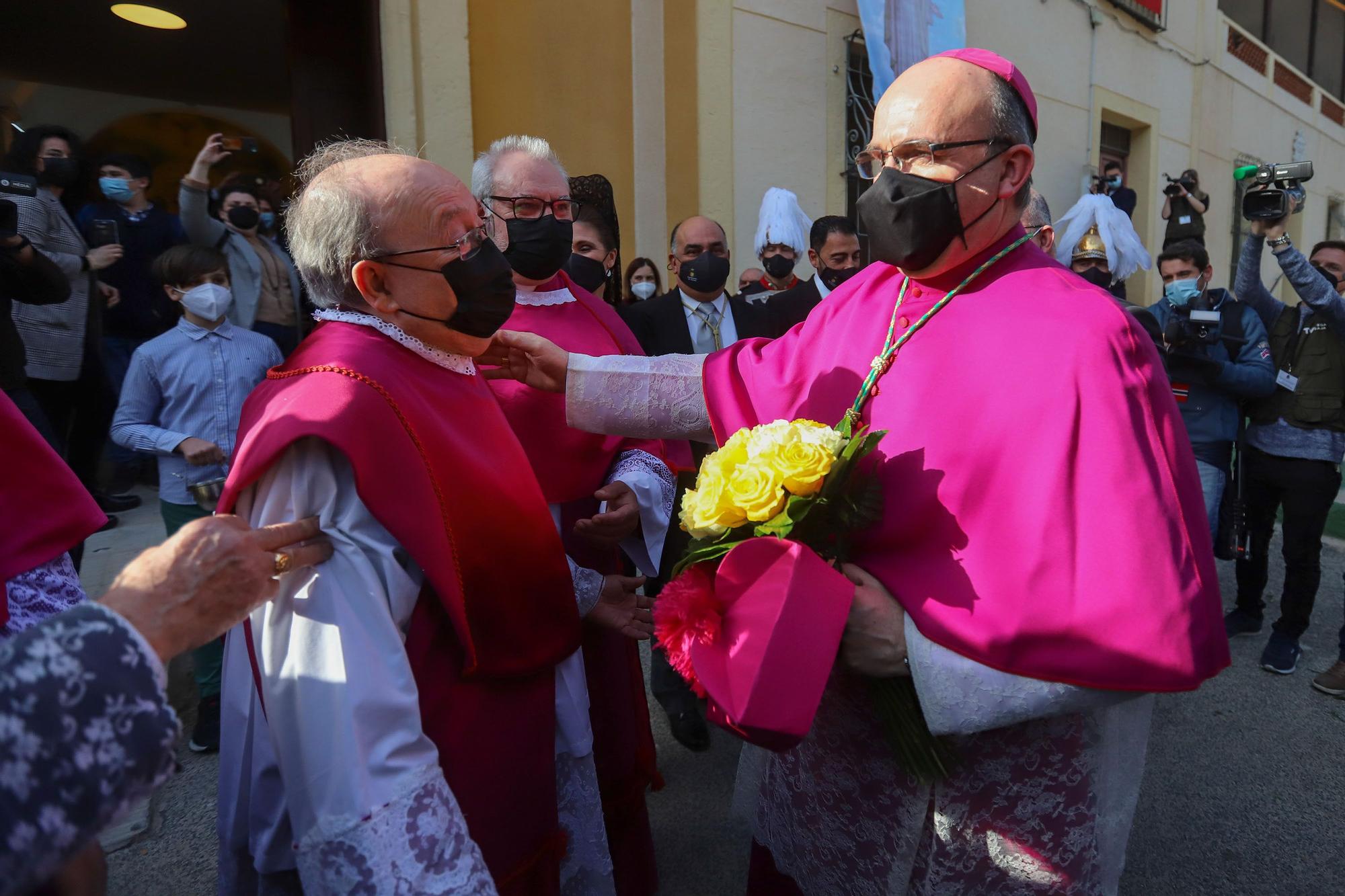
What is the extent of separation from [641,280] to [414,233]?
459 centimetres

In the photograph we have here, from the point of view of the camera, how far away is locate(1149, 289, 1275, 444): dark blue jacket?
4629mm

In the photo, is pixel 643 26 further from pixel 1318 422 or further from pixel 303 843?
pixel 303 843

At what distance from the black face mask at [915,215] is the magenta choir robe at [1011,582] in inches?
4.6

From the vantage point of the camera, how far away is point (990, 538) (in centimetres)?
149

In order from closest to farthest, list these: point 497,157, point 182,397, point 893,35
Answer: point 497,157
point 182,397
point 893,35

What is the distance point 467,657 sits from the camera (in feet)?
5.38

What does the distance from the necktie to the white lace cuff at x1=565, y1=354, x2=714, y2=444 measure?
2.44 meters

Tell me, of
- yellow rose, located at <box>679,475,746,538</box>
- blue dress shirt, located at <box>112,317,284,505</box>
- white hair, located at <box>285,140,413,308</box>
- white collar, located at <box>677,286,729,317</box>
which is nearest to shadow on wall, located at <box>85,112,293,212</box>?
blue dress shirt, located at <box>112,317,284,505</box>

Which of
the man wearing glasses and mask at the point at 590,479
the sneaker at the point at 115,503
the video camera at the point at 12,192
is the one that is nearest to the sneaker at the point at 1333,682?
the man wearing glasses and mask at the point at 590,479

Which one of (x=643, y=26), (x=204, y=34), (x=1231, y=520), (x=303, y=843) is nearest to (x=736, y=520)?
(x=303, y=843)

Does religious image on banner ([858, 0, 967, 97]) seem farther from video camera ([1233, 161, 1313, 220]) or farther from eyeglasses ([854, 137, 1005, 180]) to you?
eyeglasses ([854, 137, 1005, 180])

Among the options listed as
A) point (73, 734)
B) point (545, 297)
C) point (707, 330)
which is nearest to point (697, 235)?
point (707, 330)

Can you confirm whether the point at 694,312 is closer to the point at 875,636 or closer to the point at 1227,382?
the point at 1227,382

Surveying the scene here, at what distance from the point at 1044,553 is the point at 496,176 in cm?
195
